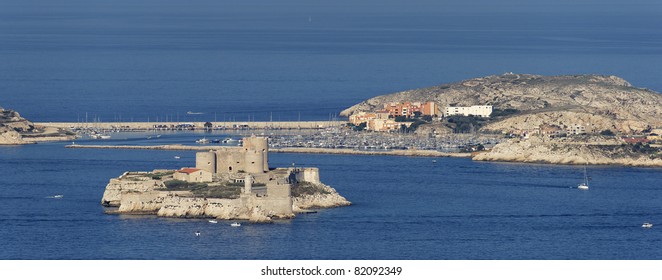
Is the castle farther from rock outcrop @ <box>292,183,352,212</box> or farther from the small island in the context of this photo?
rock outcrop @ <box>292,183,352,212</box>

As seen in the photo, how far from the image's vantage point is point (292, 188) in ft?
242

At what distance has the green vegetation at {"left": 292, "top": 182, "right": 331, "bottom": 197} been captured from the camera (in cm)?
7350

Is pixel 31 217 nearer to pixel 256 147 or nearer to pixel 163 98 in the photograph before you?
pixel 256 147

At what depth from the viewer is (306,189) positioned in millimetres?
74188

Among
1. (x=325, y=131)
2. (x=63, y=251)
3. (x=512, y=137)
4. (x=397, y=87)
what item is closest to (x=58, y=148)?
(x=325, y=131)

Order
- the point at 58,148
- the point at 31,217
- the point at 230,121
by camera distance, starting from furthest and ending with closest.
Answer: the point at 230,121 < the point at 58,148 < the point at 31,217

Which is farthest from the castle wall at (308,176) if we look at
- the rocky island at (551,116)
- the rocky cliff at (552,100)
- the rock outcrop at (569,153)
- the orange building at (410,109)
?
the orange building at (410,109)

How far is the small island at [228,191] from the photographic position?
228 feet

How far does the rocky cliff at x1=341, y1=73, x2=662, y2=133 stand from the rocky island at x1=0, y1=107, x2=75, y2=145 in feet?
83.0

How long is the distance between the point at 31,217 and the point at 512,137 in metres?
46.4

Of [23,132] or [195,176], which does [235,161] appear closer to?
[195,176]

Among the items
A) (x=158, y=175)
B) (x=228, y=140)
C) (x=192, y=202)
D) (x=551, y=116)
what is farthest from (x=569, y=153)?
(x=192, y=202)

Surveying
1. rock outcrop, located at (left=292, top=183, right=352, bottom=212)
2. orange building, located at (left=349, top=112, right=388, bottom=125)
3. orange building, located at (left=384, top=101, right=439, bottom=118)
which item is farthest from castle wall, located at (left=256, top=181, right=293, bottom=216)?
orange building, located at (left=384, top=101, right=439, bottom=118)

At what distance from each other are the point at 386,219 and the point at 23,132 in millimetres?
46335
